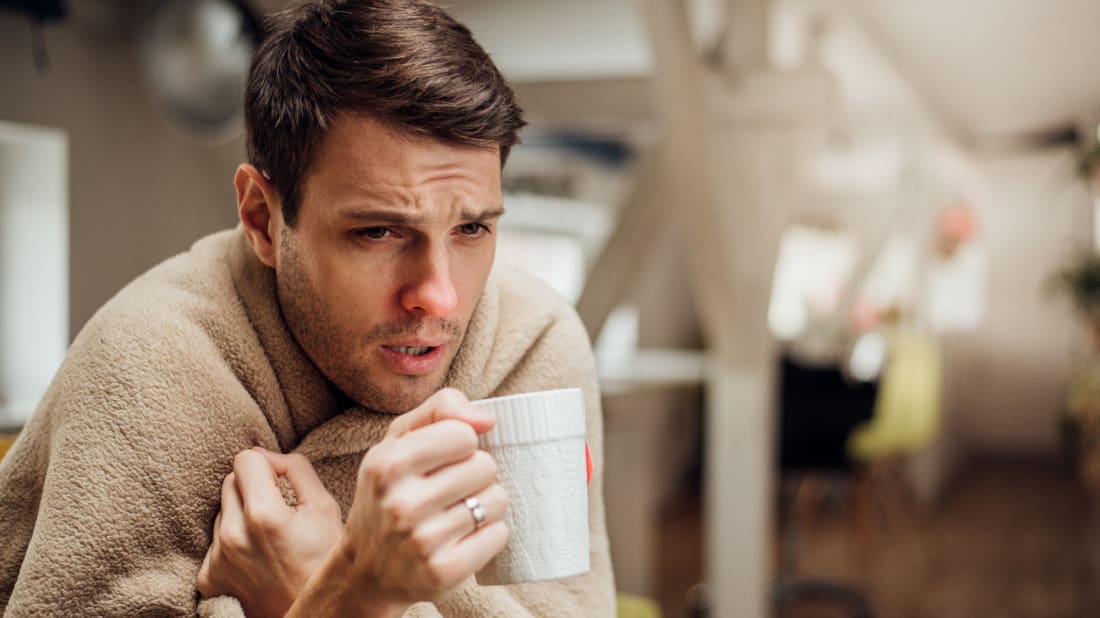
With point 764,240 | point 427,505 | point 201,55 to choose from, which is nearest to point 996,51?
point 764,240

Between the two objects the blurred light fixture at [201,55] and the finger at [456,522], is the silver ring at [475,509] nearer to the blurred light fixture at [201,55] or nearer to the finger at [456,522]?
the finger at [456,522]

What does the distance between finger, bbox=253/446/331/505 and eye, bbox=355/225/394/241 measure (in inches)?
8.4

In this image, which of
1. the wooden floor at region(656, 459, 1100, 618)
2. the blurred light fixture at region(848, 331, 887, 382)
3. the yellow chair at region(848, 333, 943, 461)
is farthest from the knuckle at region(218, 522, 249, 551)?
the blurred light fixture at region(848, 331, 887, 382)

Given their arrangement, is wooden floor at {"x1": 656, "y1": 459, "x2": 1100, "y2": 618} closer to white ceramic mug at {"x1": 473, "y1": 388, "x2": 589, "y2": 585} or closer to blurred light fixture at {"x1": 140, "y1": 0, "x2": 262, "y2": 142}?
blurred light fixture at {"x1": 140, "y1": 0, "x2": 262, "y2": 142}

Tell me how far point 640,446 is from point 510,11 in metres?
2.30

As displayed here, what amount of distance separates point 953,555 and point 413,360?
5.01 metres

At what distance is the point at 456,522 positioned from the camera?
2.09 feet

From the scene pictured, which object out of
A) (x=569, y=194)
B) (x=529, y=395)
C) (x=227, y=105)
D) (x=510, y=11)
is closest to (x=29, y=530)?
(x=529, y=395)

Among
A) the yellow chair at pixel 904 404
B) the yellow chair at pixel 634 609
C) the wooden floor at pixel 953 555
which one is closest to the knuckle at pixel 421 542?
the yellow chair at pixel 634 609

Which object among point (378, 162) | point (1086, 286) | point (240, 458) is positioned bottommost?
point (1086, 286)

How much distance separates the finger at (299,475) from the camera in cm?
83

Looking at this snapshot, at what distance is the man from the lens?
78 cm

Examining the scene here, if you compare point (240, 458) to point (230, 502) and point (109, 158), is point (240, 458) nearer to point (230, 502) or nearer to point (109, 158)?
point (230, 502)

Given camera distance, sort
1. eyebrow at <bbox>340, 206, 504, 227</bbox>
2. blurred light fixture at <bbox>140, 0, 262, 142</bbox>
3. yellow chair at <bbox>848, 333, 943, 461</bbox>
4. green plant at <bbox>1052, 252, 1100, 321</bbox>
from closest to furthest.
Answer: eyebrow at <bbox>340, 206, 504, 227</bbox>, blurred light fixture at <bbox>140, 0, 262, 142</bbox>, yellow chair at <bbox>848, 333, 943, 461</bbox>, green plant at <bbox>1052, 252, 1100, 321</bbox>
